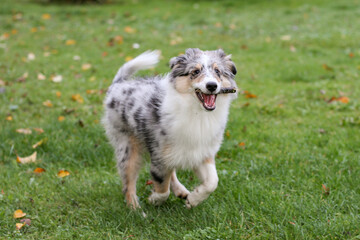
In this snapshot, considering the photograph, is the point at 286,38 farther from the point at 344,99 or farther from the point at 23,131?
the point at 23,131

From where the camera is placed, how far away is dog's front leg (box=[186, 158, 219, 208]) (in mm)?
3080

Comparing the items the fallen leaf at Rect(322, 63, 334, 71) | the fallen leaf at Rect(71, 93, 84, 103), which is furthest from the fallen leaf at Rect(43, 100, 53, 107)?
the fallen leaf at Rect(322, 63, 334, 71)

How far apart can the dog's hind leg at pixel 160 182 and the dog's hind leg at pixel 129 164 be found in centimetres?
24

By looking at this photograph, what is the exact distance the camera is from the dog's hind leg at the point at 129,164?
3.54m

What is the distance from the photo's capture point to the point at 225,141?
4.56 meters

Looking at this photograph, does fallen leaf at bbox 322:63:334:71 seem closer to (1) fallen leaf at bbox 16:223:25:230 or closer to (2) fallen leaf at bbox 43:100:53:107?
(2) fallen leaf at bbox 43:100:53:107

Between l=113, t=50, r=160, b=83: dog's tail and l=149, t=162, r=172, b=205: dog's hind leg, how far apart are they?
39.2 inches

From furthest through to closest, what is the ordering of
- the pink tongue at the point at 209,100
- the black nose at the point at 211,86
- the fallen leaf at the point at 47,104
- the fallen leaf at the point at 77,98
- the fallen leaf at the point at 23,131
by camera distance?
the fallen leaf at the point at 77,98
the fallen leaf at the point at 47,104
the fallen leaf at the point at 23,131
the pink tongue at the point at 209,100
the black nose at the point at 211,86

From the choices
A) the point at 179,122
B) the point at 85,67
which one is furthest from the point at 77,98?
the point at 179,122

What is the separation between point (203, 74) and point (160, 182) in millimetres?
970

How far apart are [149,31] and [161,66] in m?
3.05

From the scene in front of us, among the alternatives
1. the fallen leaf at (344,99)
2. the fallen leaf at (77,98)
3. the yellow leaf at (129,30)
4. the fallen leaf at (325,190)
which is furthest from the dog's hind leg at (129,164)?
the yellow leaf at (129,30)

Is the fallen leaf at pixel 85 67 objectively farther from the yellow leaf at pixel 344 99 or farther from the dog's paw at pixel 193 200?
the dog's paw at pixel 193 200

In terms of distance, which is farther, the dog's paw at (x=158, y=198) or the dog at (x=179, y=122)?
the dog's paw at (x=158, y=198)
